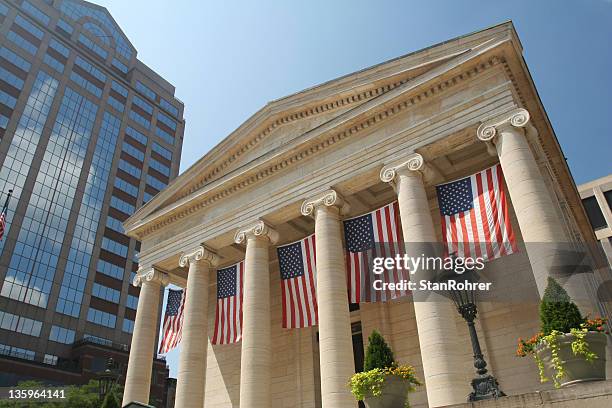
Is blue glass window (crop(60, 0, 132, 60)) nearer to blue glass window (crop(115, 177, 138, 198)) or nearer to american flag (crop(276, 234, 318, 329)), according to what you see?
blue glass window (crop(115, 177, 138, 198))

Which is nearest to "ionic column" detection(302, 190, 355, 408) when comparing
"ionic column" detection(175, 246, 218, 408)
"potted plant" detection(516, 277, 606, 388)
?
"ionic column" detection(175, 246, 218, 408)

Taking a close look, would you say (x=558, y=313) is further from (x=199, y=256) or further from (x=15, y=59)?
(x=15, y=59)

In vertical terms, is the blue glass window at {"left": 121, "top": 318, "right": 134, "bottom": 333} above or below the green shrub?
above

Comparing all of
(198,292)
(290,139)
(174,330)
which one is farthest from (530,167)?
(174,330)

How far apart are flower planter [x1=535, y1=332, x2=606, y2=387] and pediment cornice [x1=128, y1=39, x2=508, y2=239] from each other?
37.3ft

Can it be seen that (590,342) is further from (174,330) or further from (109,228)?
(109,228)

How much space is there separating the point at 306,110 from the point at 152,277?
11927 millimetres

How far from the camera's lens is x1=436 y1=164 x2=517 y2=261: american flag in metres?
15.3

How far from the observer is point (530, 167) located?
15.3 m

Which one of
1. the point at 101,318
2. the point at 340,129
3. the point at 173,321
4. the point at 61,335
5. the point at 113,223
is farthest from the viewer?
the point at 113,223

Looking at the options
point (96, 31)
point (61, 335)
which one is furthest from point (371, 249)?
point (96, 31)

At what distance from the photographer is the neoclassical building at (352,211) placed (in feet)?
52.6

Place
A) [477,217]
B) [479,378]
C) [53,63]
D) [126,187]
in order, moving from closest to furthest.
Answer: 1. [479,378]
2. [477,217]
3. [53,63]
4. [126,187]

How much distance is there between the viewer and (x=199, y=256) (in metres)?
23.8
